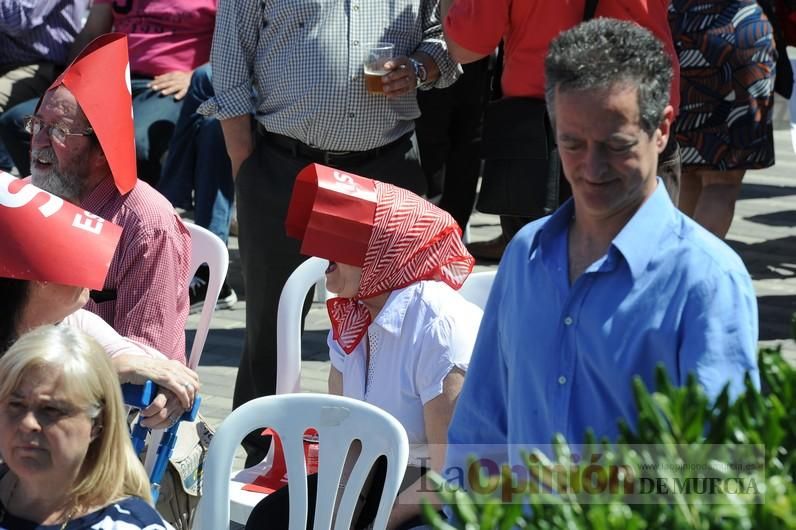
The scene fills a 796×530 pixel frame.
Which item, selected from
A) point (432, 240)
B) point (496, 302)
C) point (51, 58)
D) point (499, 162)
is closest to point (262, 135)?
point (499, 162)

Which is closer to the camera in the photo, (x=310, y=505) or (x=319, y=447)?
(x=319, y=447)

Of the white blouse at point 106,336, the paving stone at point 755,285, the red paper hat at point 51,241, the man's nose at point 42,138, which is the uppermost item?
the red paper hat at point 51,241

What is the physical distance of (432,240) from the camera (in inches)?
140

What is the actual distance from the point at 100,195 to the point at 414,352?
119cm

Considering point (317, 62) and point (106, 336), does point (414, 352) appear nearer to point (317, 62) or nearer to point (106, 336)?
point (106, 336)

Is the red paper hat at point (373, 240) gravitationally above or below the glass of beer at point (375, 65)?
below

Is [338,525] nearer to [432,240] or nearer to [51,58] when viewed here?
[432,240]

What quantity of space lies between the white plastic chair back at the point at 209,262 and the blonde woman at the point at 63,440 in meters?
1.35

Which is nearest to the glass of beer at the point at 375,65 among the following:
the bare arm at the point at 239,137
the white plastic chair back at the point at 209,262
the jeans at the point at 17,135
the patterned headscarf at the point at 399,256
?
the bare arm at the point at 239,137

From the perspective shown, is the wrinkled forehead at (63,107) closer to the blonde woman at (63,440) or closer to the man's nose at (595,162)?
the blonde woman at (63,440)

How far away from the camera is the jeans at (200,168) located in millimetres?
6758

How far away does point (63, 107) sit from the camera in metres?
4.01

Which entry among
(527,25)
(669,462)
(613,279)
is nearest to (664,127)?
(613,279)

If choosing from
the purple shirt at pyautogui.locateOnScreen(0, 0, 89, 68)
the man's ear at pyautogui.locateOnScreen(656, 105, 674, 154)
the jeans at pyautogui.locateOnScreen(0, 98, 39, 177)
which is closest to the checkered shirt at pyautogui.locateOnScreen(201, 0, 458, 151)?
the man's ear at pyautogui.locateOnScreen(656, 105, 674, 154)
